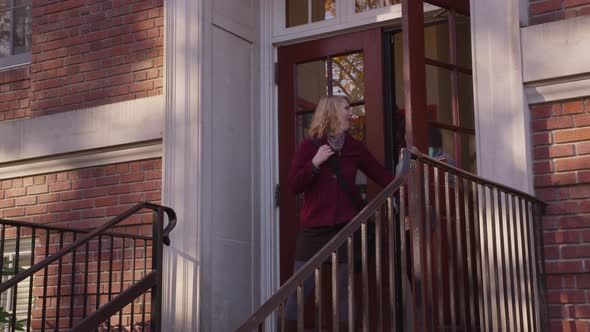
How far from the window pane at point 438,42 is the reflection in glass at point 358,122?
71cm

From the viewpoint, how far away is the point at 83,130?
273 inches

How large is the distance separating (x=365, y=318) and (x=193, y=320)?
231 cm

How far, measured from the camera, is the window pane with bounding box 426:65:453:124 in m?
5.83

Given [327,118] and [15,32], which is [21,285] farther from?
[327,118]

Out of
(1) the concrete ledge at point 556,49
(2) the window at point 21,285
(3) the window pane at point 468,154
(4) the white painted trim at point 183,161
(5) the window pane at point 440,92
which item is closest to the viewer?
(1) the concrete ledge at point 556,49

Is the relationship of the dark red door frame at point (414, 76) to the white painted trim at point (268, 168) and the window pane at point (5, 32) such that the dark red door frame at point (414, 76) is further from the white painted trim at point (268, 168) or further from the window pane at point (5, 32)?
the window pane at point (5, 32)

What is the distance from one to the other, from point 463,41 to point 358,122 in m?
0.99

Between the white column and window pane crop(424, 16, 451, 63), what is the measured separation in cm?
46

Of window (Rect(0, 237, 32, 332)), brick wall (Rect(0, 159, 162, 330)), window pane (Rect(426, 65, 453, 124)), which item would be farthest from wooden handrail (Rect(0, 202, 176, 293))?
window (Rect(0, 237, 32, 332))

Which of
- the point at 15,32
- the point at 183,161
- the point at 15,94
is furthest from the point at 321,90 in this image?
the point at 15,32

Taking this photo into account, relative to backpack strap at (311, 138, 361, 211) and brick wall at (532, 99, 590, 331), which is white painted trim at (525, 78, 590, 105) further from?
backpack strap at (311, 138, 361, 211)

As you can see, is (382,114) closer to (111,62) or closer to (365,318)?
(111,62)

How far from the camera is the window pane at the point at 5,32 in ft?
26.1

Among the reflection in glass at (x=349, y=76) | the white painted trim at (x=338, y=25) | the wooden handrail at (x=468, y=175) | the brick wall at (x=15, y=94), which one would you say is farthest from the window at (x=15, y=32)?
the wooden handrail at (x=468, y=175)
